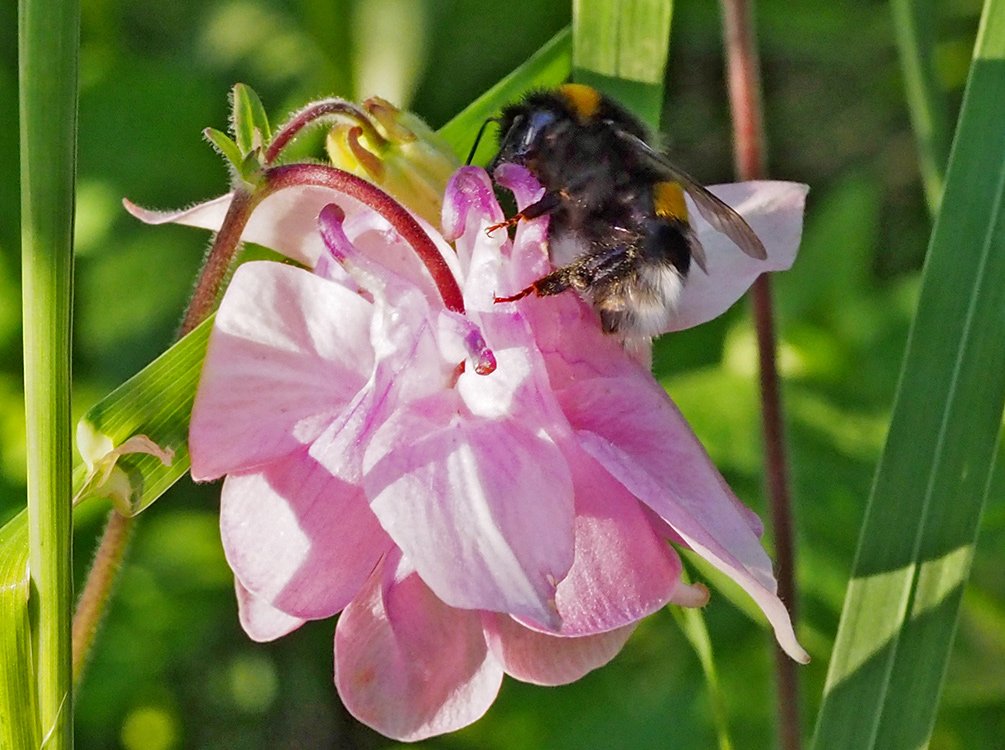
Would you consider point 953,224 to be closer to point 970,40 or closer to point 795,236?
point 795,236

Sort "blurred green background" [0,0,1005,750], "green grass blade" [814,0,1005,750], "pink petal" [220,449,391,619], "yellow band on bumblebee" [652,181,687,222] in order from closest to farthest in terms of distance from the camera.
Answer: "pink petal" [220,449,391,619], "yellow band on bumblebee" [652,181,687,222], "green grass blade" [814,0,1005,750], "blurred green background" [0,0,1005,750]

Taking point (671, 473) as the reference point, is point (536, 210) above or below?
above

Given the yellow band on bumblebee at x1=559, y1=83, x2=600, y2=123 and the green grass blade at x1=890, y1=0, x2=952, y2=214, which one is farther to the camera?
the green grass blade at x1=890, y1=0, x2=952, y2=214

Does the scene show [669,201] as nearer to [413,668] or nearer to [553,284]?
[553,284]

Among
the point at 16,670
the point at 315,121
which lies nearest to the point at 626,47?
the point at 315,121

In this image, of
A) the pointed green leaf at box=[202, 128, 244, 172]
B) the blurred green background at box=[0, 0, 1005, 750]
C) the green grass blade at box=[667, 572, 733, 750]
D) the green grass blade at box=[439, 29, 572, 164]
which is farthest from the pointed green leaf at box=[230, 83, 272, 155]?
the blurred green background at box=[0, 0, 1005, 750]

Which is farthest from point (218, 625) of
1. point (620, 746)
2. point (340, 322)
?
point (340, 322)

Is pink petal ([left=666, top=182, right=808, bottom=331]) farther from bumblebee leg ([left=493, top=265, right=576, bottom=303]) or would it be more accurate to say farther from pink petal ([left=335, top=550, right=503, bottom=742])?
pink petal ([left=335, top=550, right=503, bottom=742])
